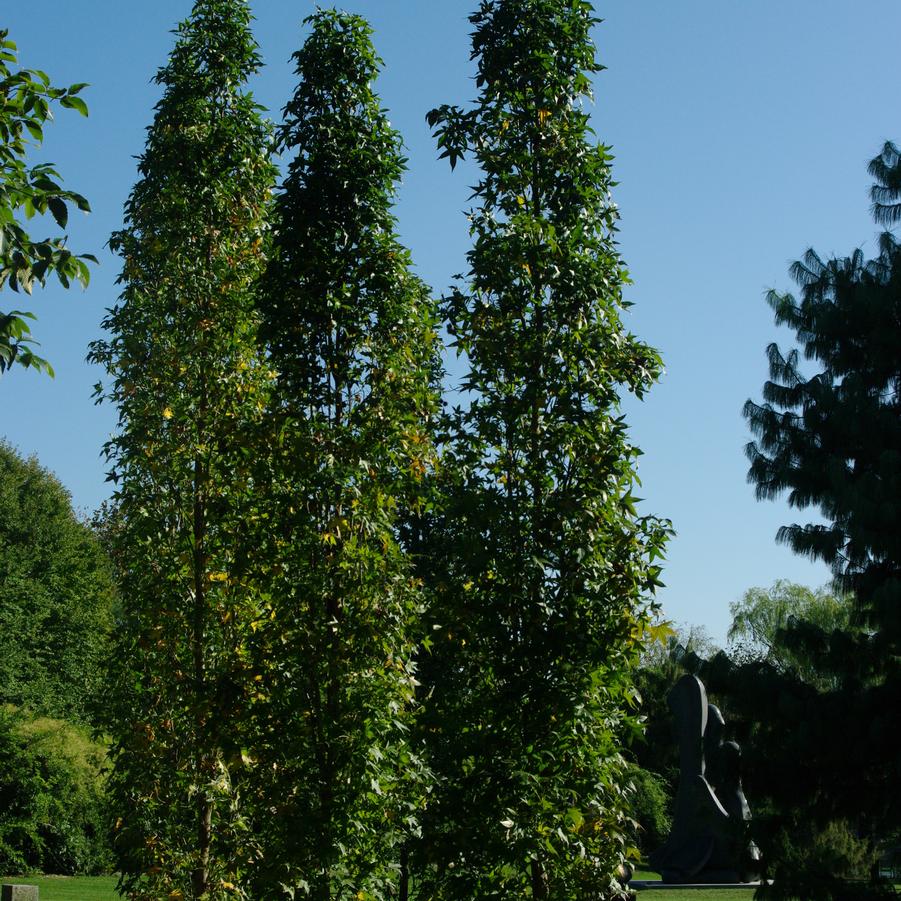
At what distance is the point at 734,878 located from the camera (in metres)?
24.4

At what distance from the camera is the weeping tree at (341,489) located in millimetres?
8578

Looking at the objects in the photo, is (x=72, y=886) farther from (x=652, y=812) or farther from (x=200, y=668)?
(x=652, y=812)

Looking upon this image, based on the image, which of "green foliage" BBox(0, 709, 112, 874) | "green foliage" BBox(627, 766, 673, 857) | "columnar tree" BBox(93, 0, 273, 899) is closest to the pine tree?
"columnar tree" BBox(93, 0, 273, 899)

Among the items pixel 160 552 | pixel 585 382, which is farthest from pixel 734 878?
pixel 585 382

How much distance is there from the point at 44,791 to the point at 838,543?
2034 centimetres

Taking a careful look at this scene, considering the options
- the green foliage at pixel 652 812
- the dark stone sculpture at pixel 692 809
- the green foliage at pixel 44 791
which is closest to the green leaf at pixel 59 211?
the dark stone sculpture at pixel 692 809

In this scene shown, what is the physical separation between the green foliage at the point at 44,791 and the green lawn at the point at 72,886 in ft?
2.16

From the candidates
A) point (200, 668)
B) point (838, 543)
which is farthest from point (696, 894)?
point (200, 668)

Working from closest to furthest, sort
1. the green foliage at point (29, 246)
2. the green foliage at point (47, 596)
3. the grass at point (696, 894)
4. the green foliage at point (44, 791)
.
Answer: the green foliage at point (29, 246), the grass at point (696, 894), the green foliage at point (44, 791), the green foliage at point (47, 596)

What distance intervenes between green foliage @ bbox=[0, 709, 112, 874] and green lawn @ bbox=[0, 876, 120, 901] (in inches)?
25.9

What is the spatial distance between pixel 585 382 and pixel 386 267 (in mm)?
2435

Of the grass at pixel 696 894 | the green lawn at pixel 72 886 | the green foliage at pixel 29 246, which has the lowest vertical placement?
the green lawn at pixel 72 886

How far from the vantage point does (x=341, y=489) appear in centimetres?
905

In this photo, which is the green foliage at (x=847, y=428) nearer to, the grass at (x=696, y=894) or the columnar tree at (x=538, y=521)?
the columnar tree at (x=538, y=521)
